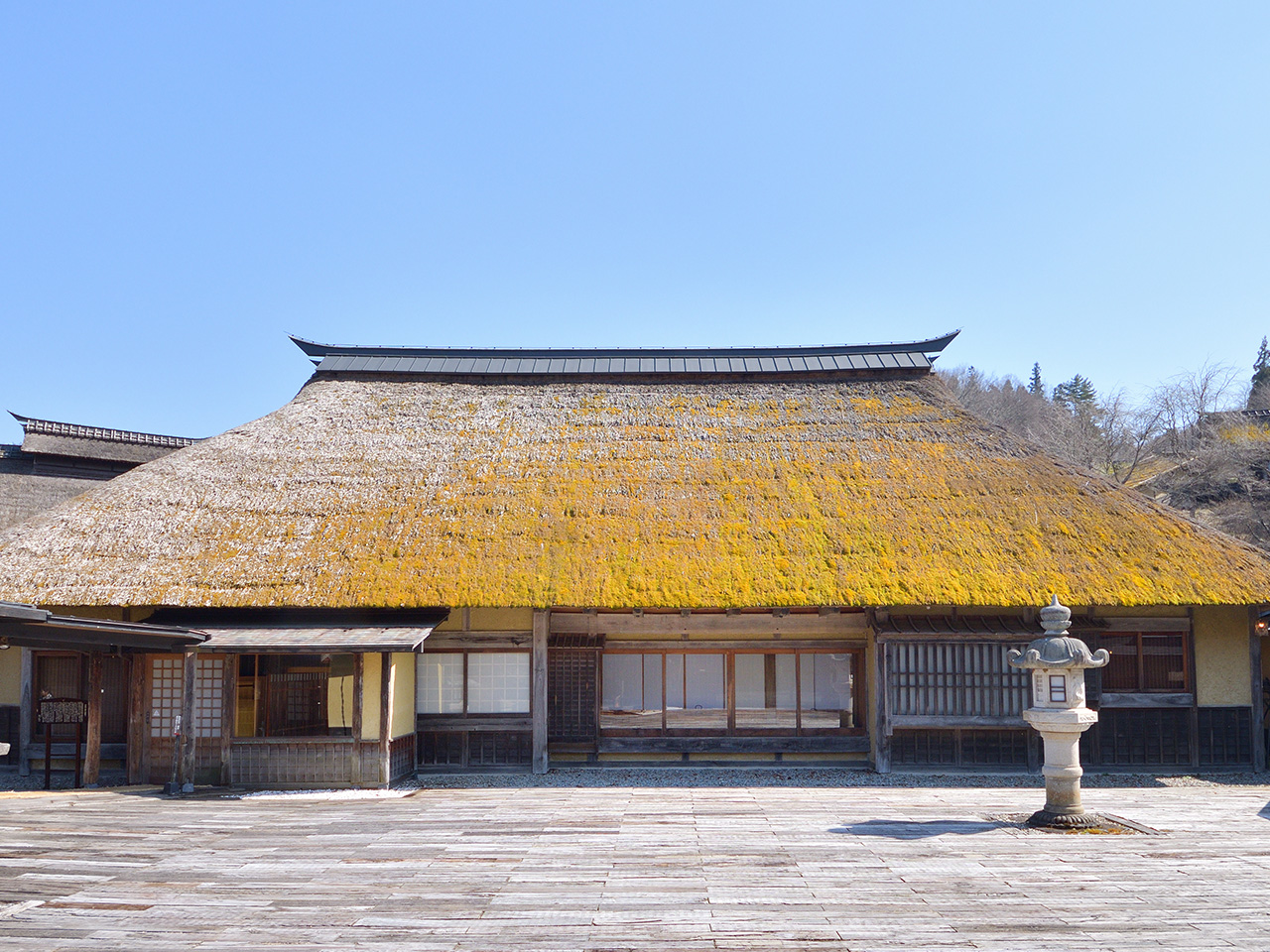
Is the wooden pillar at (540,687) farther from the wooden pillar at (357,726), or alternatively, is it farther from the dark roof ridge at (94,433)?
the dark roof ridge at (94,433)

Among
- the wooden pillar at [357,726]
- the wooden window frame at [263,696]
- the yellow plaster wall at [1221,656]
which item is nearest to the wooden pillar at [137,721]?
the wooden window frame at [263,696]

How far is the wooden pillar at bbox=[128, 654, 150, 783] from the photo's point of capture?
11.0 meters

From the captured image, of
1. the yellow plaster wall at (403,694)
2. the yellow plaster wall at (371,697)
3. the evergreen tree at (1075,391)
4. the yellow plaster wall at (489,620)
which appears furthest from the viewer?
the evergreen tree at (1075,391)

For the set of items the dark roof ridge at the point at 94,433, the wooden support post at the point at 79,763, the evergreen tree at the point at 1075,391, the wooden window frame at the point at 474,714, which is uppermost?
the evergreen tree at the point at 1075,391

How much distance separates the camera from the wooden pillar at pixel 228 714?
34.6 feet

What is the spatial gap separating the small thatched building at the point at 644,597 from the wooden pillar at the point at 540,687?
39 millimetres

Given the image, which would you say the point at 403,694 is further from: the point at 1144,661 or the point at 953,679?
the point at 1144,661

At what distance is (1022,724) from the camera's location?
11.3m

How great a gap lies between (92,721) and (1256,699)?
15654mm

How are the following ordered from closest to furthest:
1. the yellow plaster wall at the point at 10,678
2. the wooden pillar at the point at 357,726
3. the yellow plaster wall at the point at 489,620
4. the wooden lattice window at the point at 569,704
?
the wooden pillar at the point at 357,726 → the yellow plaster wall at the point at 489,620 → the yellow plaster wall at the point at 10,678 → the wooden lattice window at the point at 569,704

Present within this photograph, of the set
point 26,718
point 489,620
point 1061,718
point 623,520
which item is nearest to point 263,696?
point 489,620

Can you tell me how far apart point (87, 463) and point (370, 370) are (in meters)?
8.96

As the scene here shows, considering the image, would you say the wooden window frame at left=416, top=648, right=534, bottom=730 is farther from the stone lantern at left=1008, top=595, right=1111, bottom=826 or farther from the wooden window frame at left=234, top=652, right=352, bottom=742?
the stone lantern at left=1008, top=595, right=1111, bottom=826

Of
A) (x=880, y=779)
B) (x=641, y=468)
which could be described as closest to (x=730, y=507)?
(x=641, y=468)
